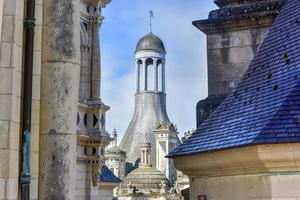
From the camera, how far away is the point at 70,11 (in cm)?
618

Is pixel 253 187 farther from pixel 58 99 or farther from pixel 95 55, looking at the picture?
pixel 95 55

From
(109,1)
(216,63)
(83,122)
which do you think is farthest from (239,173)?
(109,1)

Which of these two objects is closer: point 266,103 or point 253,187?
point 253,187

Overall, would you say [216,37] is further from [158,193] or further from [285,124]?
[158,193]

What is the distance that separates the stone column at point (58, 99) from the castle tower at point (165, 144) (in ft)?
211

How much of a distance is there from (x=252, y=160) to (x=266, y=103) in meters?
1.10

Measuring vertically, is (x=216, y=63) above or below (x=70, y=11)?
above

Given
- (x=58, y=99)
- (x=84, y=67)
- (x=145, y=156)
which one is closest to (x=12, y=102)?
(x=58, y=99)

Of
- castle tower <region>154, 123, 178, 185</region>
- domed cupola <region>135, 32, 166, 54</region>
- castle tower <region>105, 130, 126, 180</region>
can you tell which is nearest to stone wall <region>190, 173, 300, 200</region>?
castle tower <region>105, 130, 126, 180</region>

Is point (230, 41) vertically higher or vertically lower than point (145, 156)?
lower

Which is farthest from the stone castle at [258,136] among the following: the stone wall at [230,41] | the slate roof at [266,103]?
the stone wall at [230,41]

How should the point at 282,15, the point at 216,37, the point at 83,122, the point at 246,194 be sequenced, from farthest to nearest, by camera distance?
the point at 83,122 → the point at 216,37 → the point at 282,15 → the point at 246,194

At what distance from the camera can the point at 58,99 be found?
592 cm

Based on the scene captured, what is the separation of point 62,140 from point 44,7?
52.8 inches
